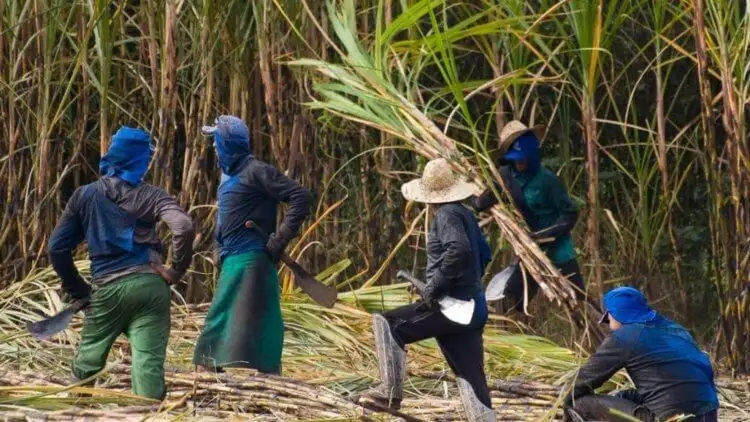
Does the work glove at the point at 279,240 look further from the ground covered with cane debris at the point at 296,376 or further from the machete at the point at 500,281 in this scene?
the machete at the point at 500,281

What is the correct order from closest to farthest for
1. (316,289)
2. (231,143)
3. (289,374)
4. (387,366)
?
1. (387,366)
2. (231,143)
3. (316,289)
4. (289,374)

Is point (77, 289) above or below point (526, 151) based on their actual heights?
below

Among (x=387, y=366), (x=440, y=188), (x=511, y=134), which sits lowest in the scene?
(x=387, y=366)

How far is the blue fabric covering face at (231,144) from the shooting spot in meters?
7.54

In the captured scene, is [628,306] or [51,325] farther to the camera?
[51,325]

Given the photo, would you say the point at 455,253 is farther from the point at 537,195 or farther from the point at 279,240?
the point at 537,195

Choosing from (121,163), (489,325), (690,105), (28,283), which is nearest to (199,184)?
(28,283)

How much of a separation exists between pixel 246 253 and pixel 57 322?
1.16 meters

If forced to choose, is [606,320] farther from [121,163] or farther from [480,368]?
[121,163]

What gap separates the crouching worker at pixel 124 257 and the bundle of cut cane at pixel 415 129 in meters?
1.48

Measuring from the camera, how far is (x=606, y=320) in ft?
20.5

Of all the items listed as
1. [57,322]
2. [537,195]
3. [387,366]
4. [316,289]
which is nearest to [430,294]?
[387,366]

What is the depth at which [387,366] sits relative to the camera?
6.80 m

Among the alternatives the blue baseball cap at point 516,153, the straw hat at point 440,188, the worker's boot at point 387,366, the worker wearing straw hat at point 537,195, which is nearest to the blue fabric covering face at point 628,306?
the straw hat at point 440,188
